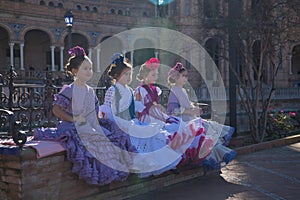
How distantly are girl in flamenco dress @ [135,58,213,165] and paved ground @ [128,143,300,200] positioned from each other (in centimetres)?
44

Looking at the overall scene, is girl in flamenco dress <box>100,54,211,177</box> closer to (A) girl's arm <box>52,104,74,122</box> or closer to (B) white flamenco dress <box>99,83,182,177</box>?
(B) white flamenco dress <box>99,83,182,177</box>

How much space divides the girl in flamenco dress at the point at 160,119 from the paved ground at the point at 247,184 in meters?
0.44

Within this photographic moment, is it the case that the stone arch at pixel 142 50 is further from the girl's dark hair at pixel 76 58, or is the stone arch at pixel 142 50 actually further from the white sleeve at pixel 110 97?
the girl's dark hair at pixel 76 58

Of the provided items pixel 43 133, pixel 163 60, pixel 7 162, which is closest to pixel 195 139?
pixel 43 133

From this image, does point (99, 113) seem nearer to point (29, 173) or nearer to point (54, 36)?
point (29, 173)

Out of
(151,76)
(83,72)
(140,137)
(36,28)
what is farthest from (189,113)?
(36,28)

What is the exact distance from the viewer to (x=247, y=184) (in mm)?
5211

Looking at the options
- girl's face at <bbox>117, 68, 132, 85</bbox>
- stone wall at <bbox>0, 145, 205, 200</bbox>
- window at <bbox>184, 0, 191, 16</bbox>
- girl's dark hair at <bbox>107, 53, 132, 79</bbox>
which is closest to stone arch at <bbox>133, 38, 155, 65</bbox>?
window at <bbox>184, 0, 191, 16</bbox>

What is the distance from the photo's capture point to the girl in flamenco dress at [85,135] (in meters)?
3.79

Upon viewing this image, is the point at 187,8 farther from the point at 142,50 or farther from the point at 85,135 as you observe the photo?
the point at 85,135

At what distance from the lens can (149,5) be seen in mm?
35406

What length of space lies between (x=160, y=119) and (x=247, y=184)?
5.22 ft

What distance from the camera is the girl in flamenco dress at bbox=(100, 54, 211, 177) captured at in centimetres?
449

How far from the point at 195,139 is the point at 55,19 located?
22.8 metres
